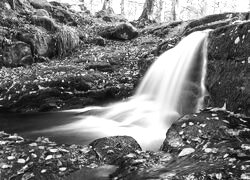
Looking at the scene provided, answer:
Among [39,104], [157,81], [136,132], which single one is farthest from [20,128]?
[157,81]

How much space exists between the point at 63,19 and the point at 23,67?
5951 mm

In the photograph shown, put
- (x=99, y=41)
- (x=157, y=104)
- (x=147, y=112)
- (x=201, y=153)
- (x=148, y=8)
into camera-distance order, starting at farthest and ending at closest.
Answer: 1. (x=148, y=8)
2. (x=99, y=41)
3. (x=157, y=104)
4. (x=147, y=112)
5. (x=201, y=153)

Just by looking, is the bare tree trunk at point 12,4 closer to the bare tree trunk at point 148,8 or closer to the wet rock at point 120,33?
the wet rock at point 120,33

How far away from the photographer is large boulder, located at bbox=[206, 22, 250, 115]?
5426mm

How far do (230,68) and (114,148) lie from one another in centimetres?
303

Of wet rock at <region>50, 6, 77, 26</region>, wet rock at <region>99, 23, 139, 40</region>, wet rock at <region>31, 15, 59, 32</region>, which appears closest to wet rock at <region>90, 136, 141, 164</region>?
wet rock at <region>31, 15, 59, 32</region>

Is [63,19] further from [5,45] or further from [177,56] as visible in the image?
[177,56]

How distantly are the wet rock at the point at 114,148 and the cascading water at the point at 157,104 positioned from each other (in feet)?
3.13

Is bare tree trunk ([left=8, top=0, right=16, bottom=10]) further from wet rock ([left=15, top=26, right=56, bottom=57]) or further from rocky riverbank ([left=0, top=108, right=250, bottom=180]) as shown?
rocky riverbank ([left=0, top=108, right=250, bottom=180])

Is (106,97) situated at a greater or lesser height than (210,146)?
lesser

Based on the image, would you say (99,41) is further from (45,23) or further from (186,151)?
(186,151)

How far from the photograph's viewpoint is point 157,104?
28.0 ft

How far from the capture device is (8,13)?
13180 mm

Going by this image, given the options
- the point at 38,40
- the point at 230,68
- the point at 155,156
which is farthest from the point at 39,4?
the point at 155,156
